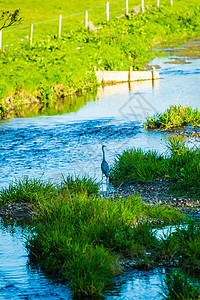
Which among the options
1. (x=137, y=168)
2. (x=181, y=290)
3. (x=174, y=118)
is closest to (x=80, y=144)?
(x=174, y=118)

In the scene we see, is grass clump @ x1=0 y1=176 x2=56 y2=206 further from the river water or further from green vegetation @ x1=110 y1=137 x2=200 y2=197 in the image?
green vegetation @ x1=110 y1=137 x2=200 y2=197

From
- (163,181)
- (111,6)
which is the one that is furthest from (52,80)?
(111,6)

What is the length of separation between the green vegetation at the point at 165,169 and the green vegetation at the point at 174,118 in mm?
6930

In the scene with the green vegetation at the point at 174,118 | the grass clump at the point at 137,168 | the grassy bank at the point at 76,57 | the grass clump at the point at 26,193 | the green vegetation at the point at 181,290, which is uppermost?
the grassy bank at the point at 76,57

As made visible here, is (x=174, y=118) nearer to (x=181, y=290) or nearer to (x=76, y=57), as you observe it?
(x=76, y=57)

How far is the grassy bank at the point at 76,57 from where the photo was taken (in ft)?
103

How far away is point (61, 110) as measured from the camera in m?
Answer: 30.4

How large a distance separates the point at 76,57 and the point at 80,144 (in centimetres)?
1681

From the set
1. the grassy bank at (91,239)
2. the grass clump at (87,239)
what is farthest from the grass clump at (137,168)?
the grass clump at (87,239)

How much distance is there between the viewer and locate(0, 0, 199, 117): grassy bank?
31438 mm

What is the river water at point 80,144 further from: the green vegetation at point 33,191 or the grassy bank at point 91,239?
the green vegetation at point 33,191

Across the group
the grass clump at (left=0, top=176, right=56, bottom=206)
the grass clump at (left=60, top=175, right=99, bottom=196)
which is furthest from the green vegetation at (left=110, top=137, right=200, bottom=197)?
the grass clump at (left=0, top=176, right=56, bottom=206)

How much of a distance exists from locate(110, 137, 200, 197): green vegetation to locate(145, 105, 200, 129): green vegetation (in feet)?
22.7

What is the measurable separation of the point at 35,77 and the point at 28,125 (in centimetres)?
590
